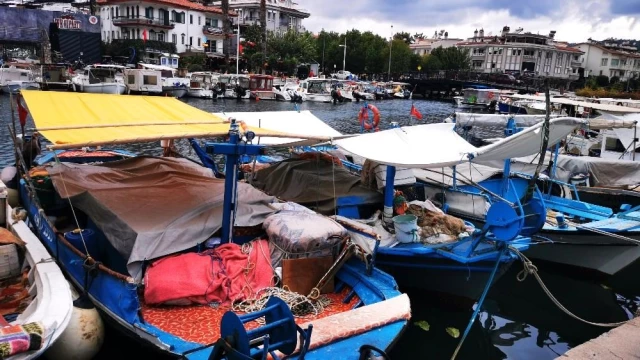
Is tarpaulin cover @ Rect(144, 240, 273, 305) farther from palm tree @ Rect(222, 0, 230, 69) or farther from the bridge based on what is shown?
the bridge

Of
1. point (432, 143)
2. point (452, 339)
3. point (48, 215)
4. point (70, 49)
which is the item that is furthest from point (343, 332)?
point (70, 49)

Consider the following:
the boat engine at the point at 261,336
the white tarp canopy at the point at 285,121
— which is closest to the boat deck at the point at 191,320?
the boat engine at the point at 261,336

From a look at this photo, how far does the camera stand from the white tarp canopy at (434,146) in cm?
891

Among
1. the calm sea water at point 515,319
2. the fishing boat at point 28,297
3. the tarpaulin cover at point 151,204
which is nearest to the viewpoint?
the fishing boat at point 28,297

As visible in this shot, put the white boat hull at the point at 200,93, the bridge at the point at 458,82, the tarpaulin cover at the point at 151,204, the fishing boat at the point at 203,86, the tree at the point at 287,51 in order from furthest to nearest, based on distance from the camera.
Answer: the tree at the point at 287,51, the bridge at the point at 458,82, the fishing boat at the point at 203,86, the white boat hull at the point at 200,93, the tarpaulin cover at the point at 151,204

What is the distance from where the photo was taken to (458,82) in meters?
73.9

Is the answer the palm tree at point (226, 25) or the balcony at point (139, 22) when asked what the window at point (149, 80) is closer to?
the palm tree at point (226, 25)

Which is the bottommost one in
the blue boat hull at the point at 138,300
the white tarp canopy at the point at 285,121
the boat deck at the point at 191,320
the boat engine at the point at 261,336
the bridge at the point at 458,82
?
the boat deck at the point at 191,320

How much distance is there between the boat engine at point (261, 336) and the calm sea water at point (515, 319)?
9.84 ft

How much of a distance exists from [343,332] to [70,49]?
5668cm

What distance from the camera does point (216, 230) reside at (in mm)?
7977

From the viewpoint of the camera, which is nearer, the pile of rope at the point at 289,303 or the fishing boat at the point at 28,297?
the fishing boat at the point at 28,297

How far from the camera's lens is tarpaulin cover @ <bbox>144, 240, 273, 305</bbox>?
270 inches

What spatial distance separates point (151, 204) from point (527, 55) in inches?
3550
